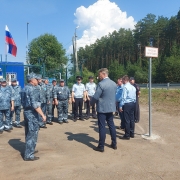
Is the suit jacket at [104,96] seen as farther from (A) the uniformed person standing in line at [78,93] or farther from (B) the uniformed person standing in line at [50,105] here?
(A) the uniformed person standing in line at [78,93]

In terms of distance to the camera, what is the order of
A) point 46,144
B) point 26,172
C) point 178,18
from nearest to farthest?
point 26,172 < point 46,144 < point 178,18

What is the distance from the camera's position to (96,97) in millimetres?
5117

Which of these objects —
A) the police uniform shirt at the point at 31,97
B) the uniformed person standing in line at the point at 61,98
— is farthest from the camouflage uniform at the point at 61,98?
the police uniform shirt at the point at 31,97

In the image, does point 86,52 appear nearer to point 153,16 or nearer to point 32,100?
point 153,16

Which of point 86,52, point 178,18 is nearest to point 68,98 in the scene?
point 178,18

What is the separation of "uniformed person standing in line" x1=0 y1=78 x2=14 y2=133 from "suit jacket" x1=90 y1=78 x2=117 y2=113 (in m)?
3.14

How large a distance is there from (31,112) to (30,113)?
3 cm

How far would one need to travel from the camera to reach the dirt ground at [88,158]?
400 cm

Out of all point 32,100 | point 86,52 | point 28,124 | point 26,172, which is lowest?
point 26,172

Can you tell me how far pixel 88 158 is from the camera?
4.78 meters

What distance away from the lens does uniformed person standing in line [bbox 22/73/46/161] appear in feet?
14.9

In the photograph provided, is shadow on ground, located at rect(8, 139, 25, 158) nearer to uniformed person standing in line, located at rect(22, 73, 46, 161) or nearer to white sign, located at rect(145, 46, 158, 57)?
uniformed person standing in line, located at rect(22, 73, 46, 161)

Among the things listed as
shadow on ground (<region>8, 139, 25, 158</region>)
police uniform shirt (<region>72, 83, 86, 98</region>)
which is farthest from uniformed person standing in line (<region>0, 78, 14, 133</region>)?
police uniform shirt (<region>72, 83, 86, 98</region>)

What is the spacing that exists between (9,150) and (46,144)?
912 millimetres
